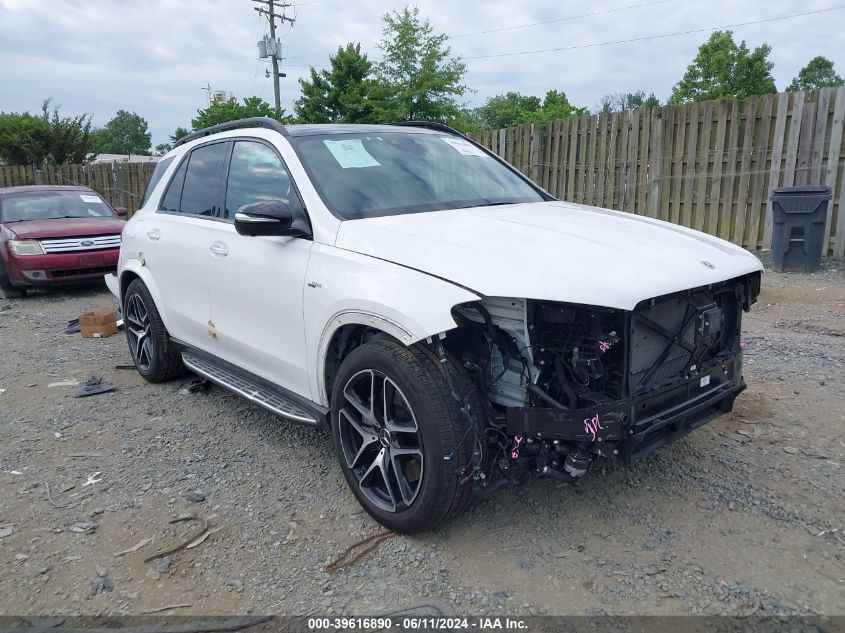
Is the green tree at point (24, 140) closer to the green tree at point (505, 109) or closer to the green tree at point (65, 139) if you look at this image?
the green tree at point (65, 139)

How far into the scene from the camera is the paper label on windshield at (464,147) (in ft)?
14.5

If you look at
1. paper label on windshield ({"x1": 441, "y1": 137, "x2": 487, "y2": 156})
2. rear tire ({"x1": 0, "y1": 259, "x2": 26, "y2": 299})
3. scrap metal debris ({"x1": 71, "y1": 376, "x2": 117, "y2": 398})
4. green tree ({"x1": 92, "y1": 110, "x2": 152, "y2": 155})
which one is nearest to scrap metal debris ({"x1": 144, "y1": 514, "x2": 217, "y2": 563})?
scrap metal debris ({"x1": 71, "y1": 376, "x2": 117, "y2": 398})

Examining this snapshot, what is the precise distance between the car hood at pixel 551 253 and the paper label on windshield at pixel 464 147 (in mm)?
971

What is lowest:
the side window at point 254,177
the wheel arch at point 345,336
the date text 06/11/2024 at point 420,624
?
the date text 06/11/2024 at point 420,624

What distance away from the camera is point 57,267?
30.8 ft

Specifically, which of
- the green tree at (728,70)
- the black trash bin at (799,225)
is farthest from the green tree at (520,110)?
the black trash bin at (799,225)

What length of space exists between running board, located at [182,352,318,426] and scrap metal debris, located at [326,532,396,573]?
0.70 metres

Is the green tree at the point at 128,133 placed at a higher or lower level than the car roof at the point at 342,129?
higher

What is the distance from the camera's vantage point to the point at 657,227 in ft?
11.4

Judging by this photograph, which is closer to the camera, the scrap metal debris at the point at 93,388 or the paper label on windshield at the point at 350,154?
the paper label on windshield at the point at 350,154

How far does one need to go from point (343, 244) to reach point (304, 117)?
25822 millimetres

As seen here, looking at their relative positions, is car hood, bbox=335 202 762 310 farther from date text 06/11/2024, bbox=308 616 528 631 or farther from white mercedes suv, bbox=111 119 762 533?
date text 06/11/2024, bbox=308 616 528 631

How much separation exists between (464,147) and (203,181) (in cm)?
186

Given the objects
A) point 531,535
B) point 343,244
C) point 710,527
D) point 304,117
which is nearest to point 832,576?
point 710,527
